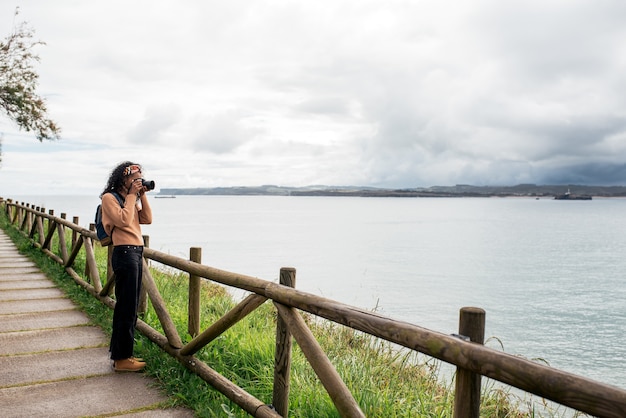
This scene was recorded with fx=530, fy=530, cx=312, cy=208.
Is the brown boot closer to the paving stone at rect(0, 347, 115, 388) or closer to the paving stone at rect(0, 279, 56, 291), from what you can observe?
the paving stone at rect(0, 347, 115, 388)

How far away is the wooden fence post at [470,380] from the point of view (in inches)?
101

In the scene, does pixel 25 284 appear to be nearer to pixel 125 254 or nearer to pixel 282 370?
pixel 125 254

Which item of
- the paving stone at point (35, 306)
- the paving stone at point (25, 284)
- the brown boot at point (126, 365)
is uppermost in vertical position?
the brown boot at point (126, 365)

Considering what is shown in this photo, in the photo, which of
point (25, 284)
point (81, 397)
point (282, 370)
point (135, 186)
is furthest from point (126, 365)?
point (25, 284)

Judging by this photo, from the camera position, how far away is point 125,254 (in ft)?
17.0

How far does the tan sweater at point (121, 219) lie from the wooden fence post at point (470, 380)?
3.50m

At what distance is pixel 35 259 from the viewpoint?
Answer: 13.2m

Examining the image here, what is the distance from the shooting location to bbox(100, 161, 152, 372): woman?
5.12 metres

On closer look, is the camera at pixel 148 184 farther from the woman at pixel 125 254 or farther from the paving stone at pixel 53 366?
the paving stone at pixel 53 366

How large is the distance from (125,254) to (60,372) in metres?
1.39

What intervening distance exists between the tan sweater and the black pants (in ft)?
0.27

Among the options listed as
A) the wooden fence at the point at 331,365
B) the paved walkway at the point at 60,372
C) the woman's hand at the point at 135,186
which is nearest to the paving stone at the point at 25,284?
the paved walkway at the point at 60,372

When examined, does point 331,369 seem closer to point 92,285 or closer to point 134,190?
point 134,190

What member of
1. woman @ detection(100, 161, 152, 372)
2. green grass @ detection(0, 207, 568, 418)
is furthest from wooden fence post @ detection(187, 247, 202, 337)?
woman @ detection(100, 161, 152, 372)
